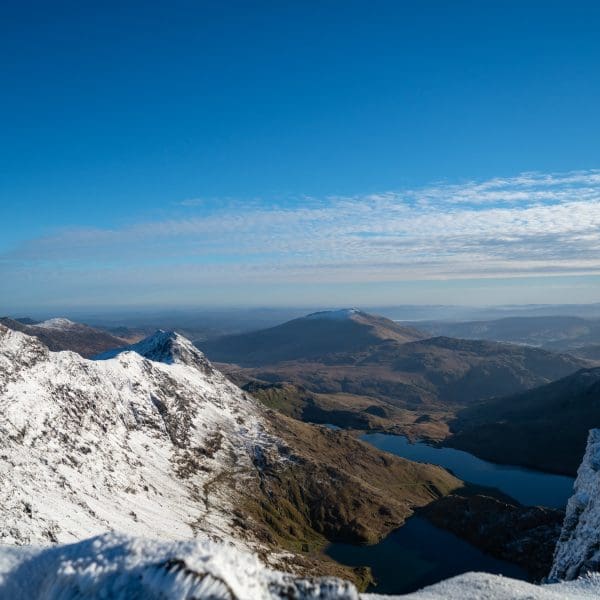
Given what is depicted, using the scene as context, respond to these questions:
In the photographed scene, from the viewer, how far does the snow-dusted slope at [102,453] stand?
340 ft

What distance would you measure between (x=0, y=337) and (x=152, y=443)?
193ft

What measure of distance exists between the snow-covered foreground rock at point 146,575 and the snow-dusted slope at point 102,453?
6325 cm

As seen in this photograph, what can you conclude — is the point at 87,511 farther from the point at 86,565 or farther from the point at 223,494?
the point at 86,565

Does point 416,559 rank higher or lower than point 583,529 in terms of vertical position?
lower

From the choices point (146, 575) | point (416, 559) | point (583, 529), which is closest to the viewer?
point (146, 575)

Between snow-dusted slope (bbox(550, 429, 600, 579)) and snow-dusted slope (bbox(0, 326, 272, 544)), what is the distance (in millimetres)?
82167

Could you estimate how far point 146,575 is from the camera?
25.7 meters

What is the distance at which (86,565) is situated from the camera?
1079 inches

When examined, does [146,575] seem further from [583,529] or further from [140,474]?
[140,474]

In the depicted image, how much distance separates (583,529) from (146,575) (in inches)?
3341

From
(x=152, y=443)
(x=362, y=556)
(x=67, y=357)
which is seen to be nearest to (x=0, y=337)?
(x=67, y=357)

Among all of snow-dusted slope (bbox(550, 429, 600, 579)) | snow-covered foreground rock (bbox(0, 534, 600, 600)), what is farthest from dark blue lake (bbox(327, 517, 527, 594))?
snow-covered foreground rock (bbox(0, 534, 600, 600))

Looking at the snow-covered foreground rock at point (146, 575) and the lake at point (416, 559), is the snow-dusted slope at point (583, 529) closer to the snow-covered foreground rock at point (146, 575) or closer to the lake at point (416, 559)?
the lake at point (416, 559)

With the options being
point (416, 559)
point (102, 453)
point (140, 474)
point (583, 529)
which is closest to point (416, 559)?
point (416, 559)
